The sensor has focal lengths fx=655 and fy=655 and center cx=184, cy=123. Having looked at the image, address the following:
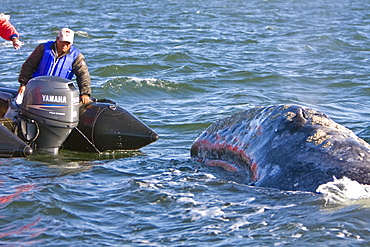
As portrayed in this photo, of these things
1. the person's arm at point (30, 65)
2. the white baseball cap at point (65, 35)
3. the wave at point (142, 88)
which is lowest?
the wave at point (142, 88)

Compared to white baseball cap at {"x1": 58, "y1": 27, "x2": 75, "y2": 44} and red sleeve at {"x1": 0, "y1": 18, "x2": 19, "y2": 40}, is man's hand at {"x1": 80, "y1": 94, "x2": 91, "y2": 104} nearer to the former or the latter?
white baseball cap at {"x1": 58, "y1": 27, "x2": 75, "y2": 44}

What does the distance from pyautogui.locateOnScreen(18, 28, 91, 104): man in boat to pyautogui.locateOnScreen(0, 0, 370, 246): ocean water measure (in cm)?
110

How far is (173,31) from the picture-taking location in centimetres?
2505

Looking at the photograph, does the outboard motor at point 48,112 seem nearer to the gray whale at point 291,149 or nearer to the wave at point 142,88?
the gray whale at point 291,149

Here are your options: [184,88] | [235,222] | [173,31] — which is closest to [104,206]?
[235,222]

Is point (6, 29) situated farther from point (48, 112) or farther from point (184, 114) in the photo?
point (184, 114)

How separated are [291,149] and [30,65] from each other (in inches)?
176

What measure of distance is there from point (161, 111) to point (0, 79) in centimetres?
481

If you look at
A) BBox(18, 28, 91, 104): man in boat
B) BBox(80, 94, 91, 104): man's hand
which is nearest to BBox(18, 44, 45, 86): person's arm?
BBox(18, 28, 91, 104): man in boat

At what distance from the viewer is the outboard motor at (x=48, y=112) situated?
28.0 ft

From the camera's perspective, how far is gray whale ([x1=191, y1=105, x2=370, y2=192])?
19.7 ft

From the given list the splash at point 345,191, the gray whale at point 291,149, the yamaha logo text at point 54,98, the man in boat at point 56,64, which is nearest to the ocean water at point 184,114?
the splash at point 345,191

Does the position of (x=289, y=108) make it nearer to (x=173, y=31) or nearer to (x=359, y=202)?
(x=359, y=202)

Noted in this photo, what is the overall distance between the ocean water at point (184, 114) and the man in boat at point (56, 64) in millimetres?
1098
